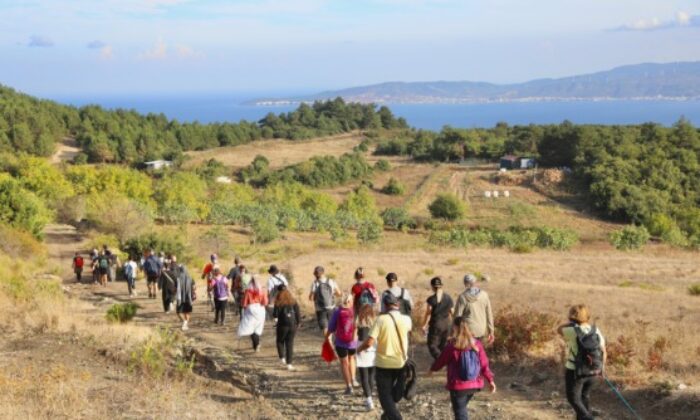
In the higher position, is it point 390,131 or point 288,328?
point 390,131

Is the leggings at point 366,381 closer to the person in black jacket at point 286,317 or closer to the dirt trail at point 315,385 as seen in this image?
the dirt trail at point 315,385

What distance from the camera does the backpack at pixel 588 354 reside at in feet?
23.1

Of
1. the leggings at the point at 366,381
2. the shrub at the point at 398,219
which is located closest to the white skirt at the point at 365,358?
the leggings at the point at 366,381

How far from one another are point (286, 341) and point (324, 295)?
1.09 metres

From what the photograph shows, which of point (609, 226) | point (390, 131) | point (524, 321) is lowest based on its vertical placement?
point (609, 226)

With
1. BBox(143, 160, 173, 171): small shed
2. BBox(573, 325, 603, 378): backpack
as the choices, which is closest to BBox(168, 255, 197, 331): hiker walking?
BBox(573, 325, 603, 378): backpack

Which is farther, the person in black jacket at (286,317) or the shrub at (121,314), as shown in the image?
the shrub at (121,314)

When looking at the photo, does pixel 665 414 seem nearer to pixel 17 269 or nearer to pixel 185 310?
pixel 185 310

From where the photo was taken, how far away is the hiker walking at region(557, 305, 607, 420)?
708cm

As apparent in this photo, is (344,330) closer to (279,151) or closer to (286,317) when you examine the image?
(286,317)

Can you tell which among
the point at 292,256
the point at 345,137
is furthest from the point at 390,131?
the point at 292,256

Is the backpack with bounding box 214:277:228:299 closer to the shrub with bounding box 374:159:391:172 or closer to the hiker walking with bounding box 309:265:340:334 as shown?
the hiker walking with bounding box 309:265:340:334

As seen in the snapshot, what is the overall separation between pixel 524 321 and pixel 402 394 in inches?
167

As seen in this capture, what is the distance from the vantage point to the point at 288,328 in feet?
33.1
